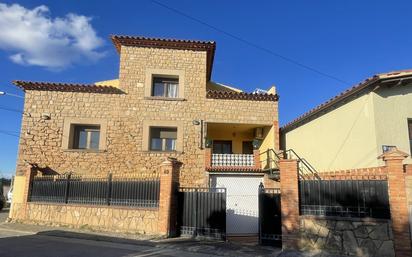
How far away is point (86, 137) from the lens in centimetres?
1838

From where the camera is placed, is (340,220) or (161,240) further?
(161,240)

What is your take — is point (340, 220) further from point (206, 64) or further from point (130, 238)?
point (206, 64)

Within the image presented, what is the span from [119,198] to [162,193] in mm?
2151

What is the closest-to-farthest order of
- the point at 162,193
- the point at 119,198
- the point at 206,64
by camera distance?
1. the point at 162,193
2. the point at 119,198
3. the point at 206,64

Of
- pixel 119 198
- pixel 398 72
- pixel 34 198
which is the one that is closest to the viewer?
pixel 398 72

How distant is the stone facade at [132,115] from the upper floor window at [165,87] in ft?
1.99

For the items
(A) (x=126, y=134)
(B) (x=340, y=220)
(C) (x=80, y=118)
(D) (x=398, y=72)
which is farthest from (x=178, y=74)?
(B) (x=340, y=220)

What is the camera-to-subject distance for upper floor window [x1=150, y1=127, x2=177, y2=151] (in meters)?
18.4

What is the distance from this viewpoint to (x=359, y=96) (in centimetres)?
1273

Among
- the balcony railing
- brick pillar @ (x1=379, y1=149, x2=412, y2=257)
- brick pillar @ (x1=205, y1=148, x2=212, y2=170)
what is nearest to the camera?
brick pillar @ (x1=379, y1=149, x2=412, y2=257)

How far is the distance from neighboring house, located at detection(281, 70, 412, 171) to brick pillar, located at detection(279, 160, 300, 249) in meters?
2.94

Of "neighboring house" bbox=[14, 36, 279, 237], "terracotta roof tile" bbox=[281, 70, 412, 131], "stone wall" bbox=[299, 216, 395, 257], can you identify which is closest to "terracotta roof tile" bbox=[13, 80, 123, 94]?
"neighboring house" bbox=[14, 36, 279, 237]

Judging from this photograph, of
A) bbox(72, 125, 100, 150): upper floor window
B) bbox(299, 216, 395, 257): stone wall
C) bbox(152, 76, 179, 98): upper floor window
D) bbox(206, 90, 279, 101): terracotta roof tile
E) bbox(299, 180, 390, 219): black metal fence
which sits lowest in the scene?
bbox(299, 216, 395, 257): stone wall

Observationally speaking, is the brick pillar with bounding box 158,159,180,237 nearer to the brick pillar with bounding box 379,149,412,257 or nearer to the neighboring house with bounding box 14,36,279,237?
the neighboring house with bounding box 14,36,279,237
